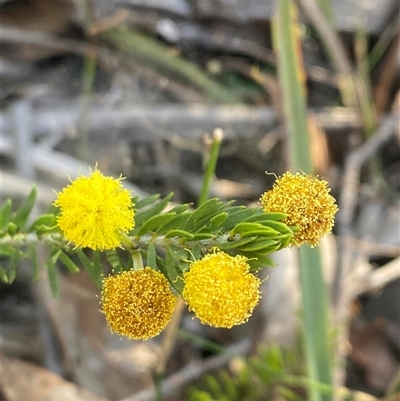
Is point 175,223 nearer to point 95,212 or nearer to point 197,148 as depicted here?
point 95,212

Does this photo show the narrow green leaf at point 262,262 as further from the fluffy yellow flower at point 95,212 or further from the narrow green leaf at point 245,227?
the fluffy yellow flower at point 95,212

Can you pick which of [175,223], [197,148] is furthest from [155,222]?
[197,148]

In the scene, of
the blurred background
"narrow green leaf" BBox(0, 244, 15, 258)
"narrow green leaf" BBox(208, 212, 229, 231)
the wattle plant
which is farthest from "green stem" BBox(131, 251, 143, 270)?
the blurred background

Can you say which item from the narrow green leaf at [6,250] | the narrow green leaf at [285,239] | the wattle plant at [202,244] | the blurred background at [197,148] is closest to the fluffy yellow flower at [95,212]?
the wattle plant at [202,244]

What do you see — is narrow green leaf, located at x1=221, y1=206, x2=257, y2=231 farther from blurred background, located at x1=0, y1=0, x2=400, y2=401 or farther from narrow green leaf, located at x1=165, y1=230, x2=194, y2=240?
blurred background, located at x1=0, y1=0, x2=400, y2=401

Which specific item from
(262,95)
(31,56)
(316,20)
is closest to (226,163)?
(262,95)

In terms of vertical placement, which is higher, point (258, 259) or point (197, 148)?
point (197, 148)
